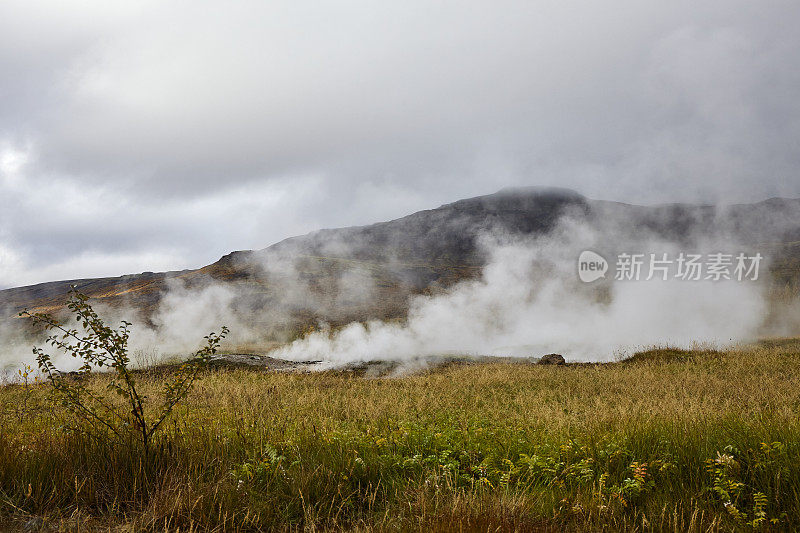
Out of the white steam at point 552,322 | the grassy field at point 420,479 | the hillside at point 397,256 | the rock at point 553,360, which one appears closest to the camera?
the grassy field at point 420,479

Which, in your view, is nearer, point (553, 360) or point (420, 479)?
point (420, 479)

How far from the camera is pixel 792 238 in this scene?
86688mm

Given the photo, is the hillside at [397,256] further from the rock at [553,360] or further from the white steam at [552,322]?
the rock at [553,360]

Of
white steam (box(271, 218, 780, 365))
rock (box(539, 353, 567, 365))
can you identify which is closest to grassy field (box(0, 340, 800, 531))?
rock (box(539, 353, 567, 365))

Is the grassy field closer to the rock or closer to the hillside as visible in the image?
the rock

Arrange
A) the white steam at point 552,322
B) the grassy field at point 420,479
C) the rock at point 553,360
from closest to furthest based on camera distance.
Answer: the grassy field at point 420,479
the rock at point 553,360
the white steam at point 552,322

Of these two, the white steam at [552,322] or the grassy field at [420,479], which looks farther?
the white steam at [552,322]

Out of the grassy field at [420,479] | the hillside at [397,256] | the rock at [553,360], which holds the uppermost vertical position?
the hillside at [397,256]

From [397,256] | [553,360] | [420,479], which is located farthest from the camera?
[397,256]

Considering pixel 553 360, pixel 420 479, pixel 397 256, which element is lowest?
pixel 553 360

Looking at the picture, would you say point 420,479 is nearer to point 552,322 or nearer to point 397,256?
point 552,322

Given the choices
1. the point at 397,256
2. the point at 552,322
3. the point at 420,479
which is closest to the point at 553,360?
the point at 552,322

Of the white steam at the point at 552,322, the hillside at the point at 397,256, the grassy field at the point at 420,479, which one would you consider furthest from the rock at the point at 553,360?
the hillside at the point at 397,256

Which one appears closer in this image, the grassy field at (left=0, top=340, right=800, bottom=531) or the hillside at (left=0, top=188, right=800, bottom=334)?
the grassy field at (left=0, top=340, right=800, bottom=531)
